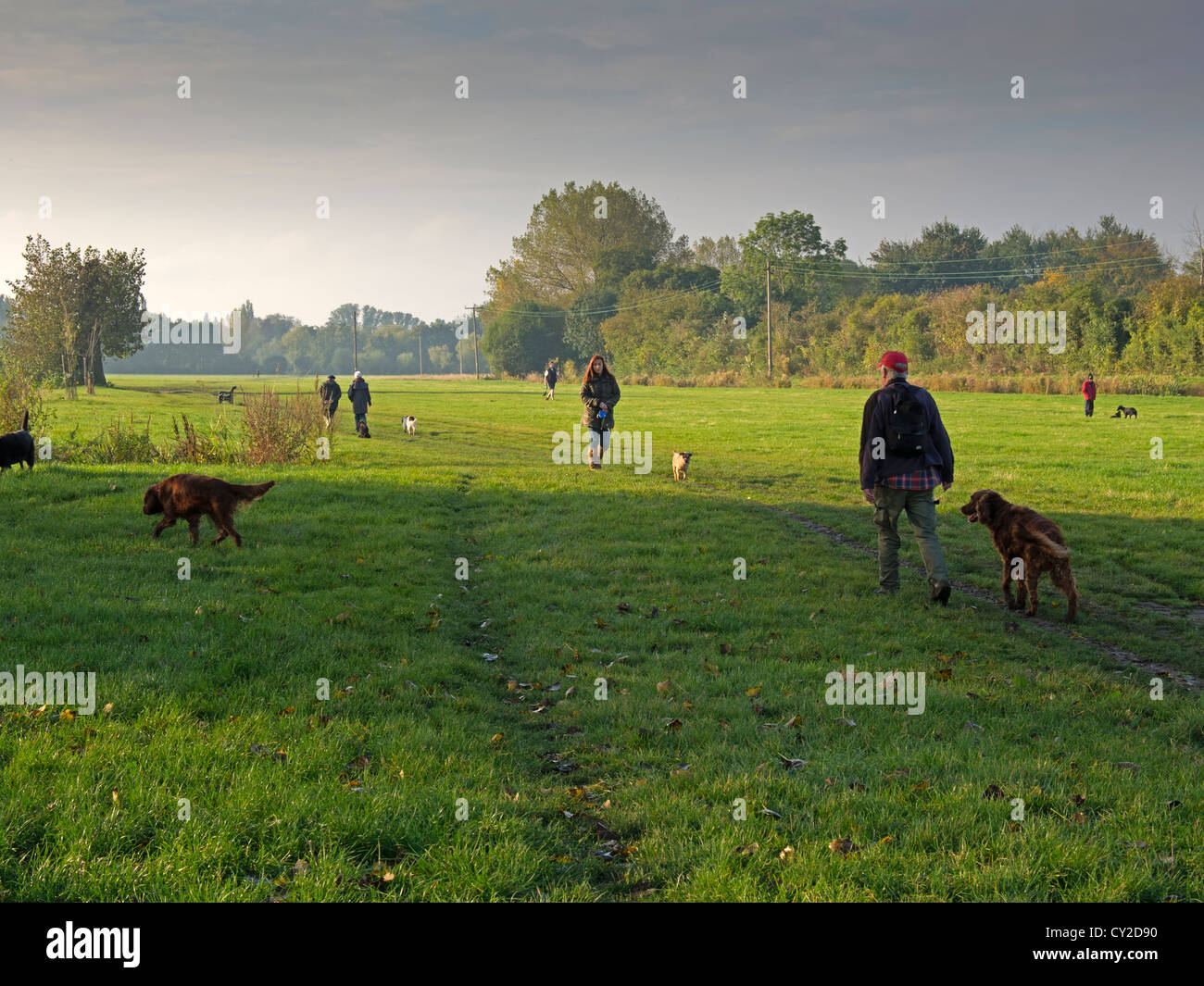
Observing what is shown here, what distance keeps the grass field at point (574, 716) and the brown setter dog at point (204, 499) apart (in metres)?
0.29

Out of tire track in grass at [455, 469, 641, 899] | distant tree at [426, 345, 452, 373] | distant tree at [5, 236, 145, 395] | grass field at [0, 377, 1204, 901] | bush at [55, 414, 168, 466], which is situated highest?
distant tree at [426, 345, 452, 373]

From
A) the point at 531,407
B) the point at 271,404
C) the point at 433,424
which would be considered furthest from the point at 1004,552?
the point at 531,407

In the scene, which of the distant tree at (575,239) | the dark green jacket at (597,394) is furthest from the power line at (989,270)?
the dark green jacket at (597,394)

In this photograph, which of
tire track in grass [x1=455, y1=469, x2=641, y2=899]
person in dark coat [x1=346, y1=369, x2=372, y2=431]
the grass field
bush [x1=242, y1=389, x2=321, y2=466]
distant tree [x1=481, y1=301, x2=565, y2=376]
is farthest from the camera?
distant tree [x1=481, y1=301, x2=565, y2=376]

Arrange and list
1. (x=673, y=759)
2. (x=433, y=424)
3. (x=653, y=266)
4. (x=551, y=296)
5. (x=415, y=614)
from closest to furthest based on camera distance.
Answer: (x=673, y=759) < (x=415, y=614) < (x=433, y=424) < (x=653, y=266) < (x=551, y=296)

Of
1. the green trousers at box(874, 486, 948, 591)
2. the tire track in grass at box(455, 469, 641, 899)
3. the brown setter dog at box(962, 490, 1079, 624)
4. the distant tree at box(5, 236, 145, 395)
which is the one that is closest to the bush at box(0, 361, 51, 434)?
the tire track in grass at box(455, 469, 641, 899)

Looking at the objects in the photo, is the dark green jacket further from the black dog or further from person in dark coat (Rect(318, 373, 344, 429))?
person in dark coat (Rect(318, 373, 344, 429))

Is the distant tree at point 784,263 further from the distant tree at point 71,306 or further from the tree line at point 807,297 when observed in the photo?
the distant tree at point 71,306

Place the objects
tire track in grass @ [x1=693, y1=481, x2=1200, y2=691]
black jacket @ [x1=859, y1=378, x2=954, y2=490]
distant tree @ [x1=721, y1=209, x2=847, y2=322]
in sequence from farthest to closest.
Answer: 1. distant tree @ [x1=721, y1=209, x2=847, y2=322]
2. black jacket @ [x1=859, y1=378, x2=954, y2=490]
3. tire track in grass @ [x1=693, y1=481, x2=1200, y2=691]

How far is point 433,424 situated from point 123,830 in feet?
98.1

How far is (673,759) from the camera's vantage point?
557 cm

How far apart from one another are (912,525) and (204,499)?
Result: 26.8 ft

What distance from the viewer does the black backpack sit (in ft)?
30.2
